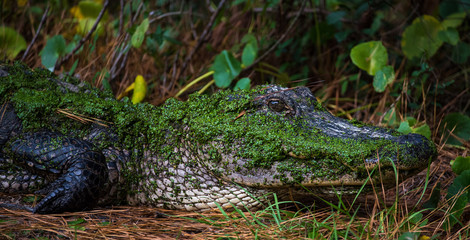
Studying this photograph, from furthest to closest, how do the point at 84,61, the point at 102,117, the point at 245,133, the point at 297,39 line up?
1. the point at 297,39
2. the point at 84,61
3. the point at 102,117
4. the point at 245,133

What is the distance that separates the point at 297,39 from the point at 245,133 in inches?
113

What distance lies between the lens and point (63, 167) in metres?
2.35

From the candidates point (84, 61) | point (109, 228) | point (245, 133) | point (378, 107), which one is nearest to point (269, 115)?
point (245, 133)

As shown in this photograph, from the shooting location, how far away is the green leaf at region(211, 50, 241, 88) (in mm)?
3658

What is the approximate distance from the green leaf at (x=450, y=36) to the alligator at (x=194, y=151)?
6.35ft

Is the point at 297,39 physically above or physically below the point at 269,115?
above

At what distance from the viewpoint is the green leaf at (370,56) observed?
3327mm

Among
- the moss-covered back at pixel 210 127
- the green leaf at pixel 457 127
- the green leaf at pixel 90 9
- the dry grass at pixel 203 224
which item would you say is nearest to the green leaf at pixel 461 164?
the dry grass at pixel 203 224

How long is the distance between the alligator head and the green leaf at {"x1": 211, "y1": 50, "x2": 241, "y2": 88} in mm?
1252

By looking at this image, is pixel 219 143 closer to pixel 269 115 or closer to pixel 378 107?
pixel 269 115

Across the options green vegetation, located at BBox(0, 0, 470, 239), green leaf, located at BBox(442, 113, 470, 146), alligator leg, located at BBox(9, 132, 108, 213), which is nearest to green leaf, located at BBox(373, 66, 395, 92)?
green vegetation, located at BBox(0, 0, 470, 239)

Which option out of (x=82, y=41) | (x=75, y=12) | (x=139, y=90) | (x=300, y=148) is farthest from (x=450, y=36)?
(x=75, y=12)

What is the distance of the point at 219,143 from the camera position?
2.22m

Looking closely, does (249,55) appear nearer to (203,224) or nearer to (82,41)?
(82,41)
